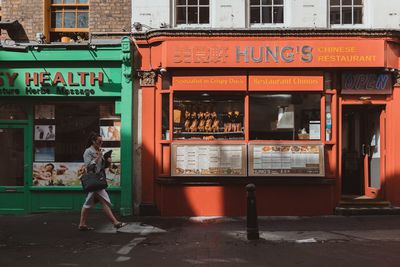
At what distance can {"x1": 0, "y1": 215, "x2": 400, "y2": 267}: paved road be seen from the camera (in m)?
7.98

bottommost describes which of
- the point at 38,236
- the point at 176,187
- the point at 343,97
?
the point at 38,236

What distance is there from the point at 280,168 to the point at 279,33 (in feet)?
10.1

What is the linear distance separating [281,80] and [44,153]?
5.94m

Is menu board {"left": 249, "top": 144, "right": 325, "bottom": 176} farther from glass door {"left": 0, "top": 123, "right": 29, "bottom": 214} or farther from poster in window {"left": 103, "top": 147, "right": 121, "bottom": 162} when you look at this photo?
glass door {"left": 0, "top": 123, "right": 29, "bottom": 214}

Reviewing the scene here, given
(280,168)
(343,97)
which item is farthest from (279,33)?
(280,168)

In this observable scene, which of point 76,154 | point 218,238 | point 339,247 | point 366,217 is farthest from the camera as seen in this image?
point 76,154

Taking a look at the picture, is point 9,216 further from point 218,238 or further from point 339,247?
point 339,247

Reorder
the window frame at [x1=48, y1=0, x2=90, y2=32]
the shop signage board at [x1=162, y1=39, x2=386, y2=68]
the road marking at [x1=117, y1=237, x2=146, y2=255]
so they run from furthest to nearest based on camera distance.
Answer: the window frame at [x1=48, y1=0, x2=90, y2=32], the shop signage board at [x1=162, y1=39, x2=386, y2=68], the road marking at [x1=117, y1=237, x2=146, y2=255]

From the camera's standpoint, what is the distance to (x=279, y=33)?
1201cm

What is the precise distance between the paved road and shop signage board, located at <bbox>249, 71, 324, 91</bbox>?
299 cm

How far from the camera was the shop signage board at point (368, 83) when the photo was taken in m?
12.2

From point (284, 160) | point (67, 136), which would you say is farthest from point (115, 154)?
point (284, 160)

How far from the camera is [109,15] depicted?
41.3 feet

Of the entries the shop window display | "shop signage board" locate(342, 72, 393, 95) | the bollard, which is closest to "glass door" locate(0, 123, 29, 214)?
the shop window display
